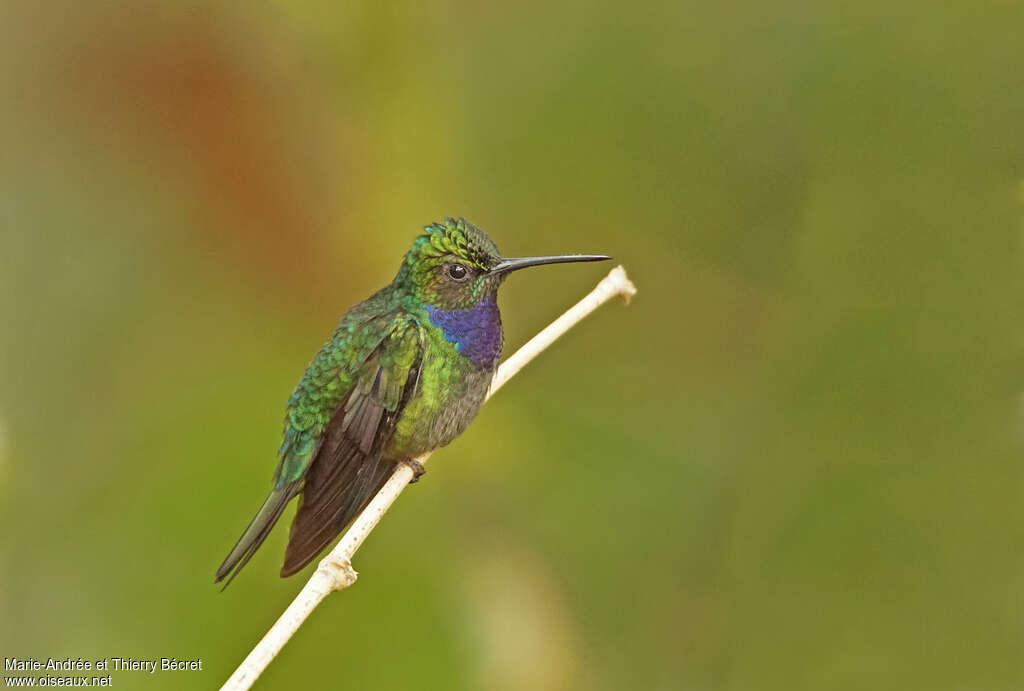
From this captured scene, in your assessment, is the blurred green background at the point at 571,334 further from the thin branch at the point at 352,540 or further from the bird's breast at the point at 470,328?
the bird's breast at the point at 470,328

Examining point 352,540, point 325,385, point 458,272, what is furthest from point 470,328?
point 352,540

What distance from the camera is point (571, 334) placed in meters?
1.25

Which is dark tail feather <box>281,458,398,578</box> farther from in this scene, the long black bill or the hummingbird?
the long black bill

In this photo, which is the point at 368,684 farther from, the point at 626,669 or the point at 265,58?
the point at 265,58

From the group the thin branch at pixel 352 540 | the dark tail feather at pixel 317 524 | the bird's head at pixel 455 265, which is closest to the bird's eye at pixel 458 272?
the bird's head at pixel 455 265

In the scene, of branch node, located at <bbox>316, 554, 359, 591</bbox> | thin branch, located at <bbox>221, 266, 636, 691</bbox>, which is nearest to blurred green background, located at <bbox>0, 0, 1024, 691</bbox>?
thin branch, located at <bbox>221, 266, 636, 691</bbox>

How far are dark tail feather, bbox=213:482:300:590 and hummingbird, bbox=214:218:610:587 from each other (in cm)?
Answer: 3

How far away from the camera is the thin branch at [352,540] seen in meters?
0.69

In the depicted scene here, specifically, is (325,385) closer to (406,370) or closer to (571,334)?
(406,370)

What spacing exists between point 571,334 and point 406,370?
0.35 meters

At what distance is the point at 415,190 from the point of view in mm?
1314

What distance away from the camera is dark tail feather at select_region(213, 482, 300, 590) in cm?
78

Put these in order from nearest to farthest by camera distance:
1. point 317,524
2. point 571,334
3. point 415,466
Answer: point 317,524
point 415,466
point 571,334

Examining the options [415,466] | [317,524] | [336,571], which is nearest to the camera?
[336,571]
